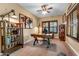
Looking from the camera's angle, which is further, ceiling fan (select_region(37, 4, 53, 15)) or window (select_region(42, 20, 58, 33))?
window (select_region(42, 20, 58, 33))

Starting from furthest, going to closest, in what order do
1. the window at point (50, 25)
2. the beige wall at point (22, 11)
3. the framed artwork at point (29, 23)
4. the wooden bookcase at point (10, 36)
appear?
the framed artwork at point (29, 23)
the window at point (50, 25)
the wooden bookcase at point (10, 36)
the beige wall at point (22, 11)

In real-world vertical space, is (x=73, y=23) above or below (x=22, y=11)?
Answer: below

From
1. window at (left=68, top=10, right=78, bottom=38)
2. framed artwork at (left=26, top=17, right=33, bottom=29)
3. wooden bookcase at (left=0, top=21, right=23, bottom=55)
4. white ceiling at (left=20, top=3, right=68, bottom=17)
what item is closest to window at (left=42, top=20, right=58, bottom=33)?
white ceiling at (left=20, top=3, right=68, bottom=17)

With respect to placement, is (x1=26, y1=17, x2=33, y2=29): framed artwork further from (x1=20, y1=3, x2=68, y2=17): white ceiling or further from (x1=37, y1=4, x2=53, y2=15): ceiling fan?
(x1=37, y1=4, x2=53, y2=15): ceiling fan

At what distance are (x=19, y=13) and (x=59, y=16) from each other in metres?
1.04

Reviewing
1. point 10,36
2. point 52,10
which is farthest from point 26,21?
point 52,10

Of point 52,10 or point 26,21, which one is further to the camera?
point 26,21

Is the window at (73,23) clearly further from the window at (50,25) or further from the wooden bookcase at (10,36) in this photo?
the wooden bookcase at (10,36)

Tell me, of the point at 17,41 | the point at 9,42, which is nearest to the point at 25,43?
the point at 17,41

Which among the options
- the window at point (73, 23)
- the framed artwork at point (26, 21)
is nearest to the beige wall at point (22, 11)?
the framed artwork at point (26, 21)

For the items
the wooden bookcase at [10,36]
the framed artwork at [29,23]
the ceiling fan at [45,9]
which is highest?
the ceiling fan at [45,9]

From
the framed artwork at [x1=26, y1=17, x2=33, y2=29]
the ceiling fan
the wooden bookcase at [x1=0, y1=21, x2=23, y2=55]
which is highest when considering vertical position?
the ceiling fan

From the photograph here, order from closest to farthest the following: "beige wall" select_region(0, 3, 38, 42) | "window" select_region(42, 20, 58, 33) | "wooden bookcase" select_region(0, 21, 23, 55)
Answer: "beige wall" select_region(0, 3, 38, 42) → "wooden bookcase" select_region(0, 21, 23, 55) → "window" select_region(42, 20, 58, 33)

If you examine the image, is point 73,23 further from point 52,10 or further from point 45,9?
point 45,9
